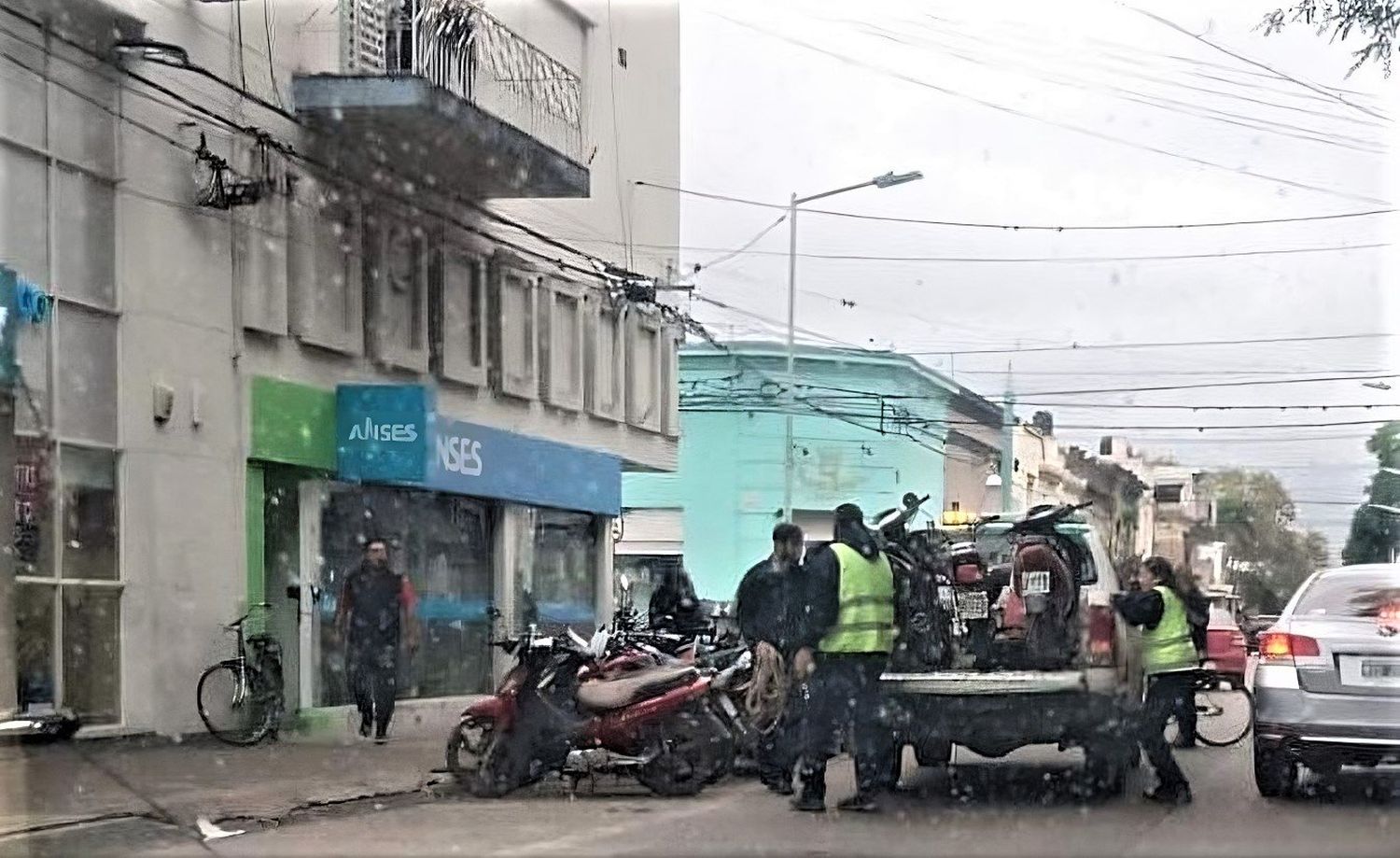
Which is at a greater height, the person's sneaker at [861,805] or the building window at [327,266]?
the building window at [327,266]

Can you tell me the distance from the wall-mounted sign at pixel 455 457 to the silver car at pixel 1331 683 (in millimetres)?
8170

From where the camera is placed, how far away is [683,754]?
35.3 ft

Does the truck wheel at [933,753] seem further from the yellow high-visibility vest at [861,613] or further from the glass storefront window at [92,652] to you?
the glass storefront window at [92,652]

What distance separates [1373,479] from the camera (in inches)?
1053

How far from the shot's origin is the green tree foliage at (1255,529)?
99.2ft

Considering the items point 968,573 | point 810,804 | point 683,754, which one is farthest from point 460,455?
point 810,804

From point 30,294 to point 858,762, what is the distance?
6696 millimetres

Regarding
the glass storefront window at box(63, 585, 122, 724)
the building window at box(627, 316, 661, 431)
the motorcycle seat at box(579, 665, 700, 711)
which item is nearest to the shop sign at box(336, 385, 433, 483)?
the glass storefront window at box(63, 585, 122, 724)

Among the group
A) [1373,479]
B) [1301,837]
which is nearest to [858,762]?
[1301,837]

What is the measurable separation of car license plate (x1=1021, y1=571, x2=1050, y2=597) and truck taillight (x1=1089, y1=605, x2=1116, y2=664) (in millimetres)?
436

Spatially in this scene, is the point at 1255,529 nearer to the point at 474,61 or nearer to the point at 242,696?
the point at 474,61

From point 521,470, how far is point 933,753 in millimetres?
8794

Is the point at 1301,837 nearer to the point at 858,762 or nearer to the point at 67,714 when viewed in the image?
the point at 858,762

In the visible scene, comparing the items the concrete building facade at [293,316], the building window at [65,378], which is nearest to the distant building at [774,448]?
the concrete building facade at [293,316]
